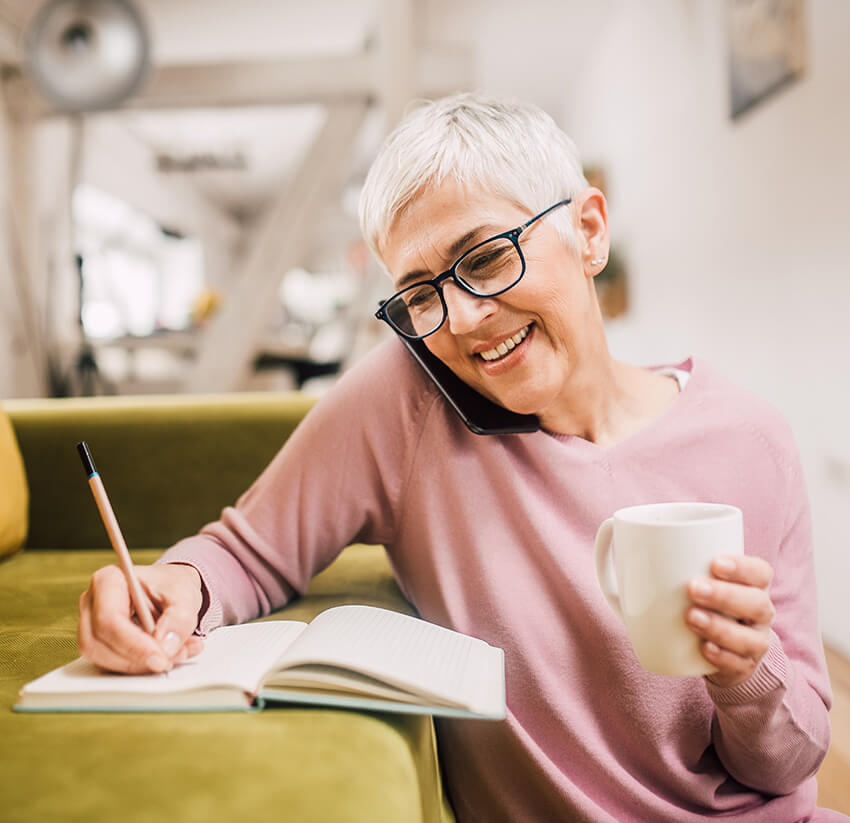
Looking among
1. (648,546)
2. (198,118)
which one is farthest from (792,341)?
(198,118)

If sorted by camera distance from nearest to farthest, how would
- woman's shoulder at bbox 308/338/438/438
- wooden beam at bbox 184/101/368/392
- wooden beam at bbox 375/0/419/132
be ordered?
woman's shoulder at bbox 308/338/438/438 → wooden beam at bbox 375/0/419/132 → wooden beam at bbox 184/101/368/392

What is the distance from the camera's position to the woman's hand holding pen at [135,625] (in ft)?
2.03

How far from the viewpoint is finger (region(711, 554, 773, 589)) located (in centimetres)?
56

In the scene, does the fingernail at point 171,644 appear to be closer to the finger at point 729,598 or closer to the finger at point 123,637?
the finger at point 123,637

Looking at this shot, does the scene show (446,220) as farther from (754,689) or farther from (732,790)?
(732,790)

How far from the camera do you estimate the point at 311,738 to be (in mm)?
555

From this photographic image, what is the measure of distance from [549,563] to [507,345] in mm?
243

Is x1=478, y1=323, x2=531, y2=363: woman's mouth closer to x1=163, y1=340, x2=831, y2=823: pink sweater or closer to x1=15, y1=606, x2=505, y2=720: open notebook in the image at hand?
x1=163, y1=340, x2=831, y2=823: pink sweater

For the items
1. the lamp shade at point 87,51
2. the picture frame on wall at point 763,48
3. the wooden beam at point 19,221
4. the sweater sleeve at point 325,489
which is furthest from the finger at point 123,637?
the wooden beam at point 19,221

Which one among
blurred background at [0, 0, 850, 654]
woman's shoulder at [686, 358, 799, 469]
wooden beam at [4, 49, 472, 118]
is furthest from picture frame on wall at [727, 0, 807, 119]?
woman's shoulder at [686, 358, 799, 469]

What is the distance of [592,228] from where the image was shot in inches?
36.3

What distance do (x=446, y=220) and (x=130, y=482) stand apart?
105 cm

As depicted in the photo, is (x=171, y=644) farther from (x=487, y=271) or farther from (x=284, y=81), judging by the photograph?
(x=284, y=81)

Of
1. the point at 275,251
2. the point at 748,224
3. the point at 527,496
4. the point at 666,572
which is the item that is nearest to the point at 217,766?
the point at 666,572
